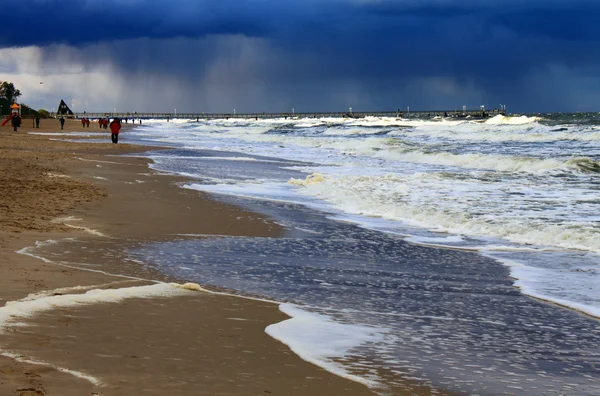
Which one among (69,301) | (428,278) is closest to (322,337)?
(69,301)

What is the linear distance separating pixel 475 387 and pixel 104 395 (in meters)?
2.20

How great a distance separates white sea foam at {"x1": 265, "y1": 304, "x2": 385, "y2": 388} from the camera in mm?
5059

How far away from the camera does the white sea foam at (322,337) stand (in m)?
5.06

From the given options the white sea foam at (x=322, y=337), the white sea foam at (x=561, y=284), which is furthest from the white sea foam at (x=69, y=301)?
the white sea foam at (x=561, y=284)

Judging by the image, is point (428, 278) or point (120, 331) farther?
point (428, 278)

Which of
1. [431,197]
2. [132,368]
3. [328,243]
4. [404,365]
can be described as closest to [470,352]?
[404,365]

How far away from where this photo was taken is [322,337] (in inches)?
228

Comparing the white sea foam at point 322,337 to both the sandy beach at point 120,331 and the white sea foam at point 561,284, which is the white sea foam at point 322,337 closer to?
the sandy beach at point 120,331

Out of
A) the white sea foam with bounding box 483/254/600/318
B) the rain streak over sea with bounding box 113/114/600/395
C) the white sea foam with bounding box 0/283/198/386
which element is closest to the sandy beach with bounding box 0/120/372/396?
the white sea foam with bounding box 0/283/198/386

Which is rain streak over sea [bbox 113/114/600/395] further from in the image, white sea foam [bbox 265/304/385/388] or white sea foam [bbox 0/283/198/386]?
white sea foam [bbox 0/283/198/386]

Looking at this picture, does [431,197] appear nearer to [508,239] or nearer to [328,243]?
[508,239]

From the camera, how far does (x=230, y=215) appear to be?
13680 millimetres

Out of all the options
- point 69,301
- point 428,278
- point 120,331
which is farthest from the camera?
point 428,278

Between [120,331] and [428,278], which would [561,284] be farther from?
[120,331]
